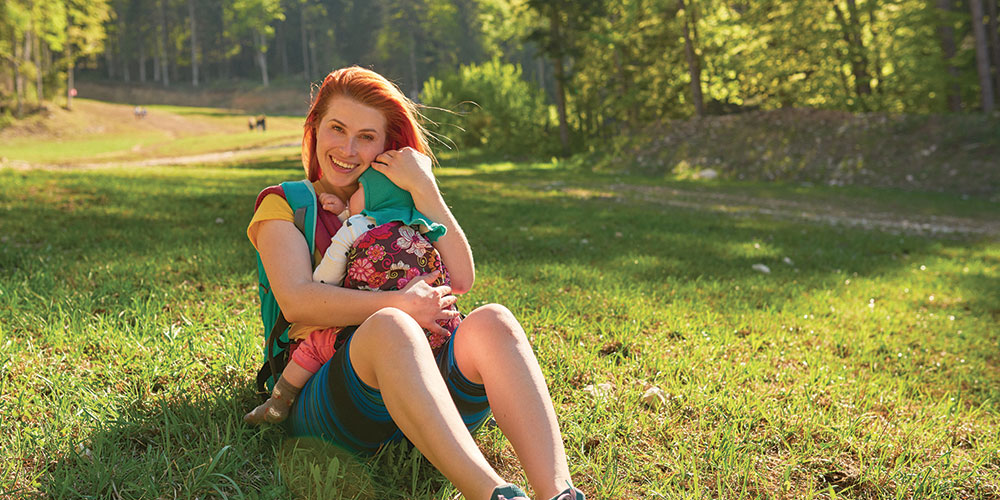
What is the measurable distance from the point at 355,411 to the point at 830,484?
1.78m

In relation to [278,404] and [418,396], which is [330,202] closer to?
[278,404]

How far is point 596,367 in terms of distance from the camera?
3213 mm

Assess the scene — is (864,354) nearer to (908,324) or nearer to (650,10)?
(908,324)

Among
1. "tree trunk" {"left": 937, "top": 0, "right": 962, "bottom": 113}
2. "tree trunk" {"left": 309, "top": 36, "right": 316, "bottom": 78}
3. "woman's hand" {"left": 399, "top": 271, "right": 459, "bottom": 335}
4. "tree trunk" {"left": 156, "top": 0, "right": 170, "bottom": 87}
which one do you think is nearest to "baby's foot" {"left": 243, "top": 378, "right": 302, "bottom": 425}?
"woman's hand" {"left": 399, "top": 271, "right": 459, "bottom": 335}

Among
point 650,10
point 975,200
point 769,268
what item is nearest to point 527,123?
point 650,10

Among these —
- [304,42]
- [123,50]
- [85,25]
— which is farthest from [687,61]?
[123,50]

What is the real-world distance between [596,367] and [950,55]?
21.4 m

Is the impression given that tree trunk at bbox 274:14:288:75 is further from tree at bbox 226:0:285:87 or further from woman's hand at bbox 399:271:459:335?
woman's hand at bbox 399:271:459:335

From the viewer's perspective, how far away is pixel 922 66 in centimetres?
1858

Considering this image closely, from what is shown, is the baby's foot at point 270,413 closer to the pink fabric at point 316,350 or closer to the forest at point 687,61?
the pink fabric at point 316,350

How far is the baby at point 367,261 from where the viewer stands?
2.25 metres

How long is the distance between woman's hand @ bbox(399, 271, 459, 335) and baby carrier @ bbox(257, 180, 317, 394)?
1.46 ft

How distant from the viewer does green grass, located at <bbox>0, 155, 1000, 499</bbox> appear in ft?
7.21

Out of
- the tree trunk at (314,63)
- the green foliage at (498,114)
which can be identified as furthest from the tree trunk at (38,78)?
the tree trunk at (314,63)
